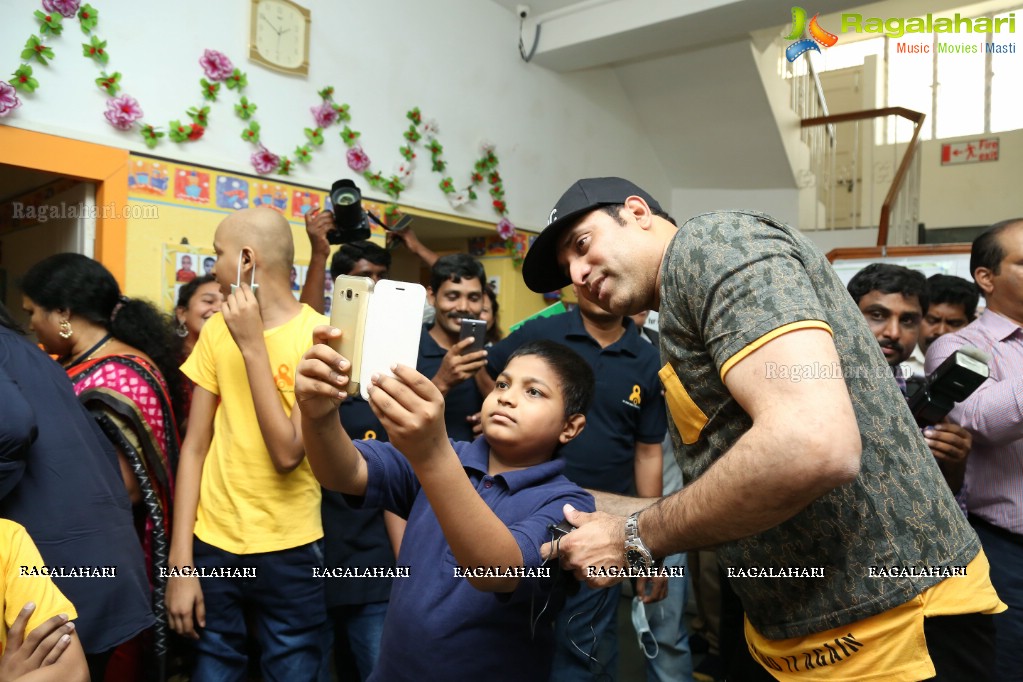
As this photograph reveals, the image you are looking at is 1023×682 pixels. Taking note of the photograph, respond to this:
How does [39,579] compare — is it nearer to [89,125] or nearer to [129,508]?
[129,508]

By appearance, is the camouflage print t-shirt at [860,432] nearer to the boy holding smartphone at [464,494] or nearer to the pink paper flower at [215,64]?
the boy holding smartphone at [464,494]

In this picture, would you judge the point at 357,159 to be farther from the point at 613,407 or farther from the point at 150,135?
the point at 613,407

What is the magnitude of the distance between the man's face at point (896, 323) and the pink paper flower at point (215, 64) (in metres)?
2.58

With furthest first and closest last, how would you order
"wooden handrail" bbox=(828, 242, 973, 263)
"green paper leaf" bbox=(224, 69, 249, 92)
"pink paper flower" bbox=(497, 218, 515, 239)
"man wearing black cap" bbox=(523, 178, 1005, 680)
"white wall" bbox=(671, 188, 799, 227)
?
"white wall" bbox=(671, 188, 799, 227), "pink paper flower" bbox=(497, 218, 515, 239), "wooden handrail" bbox=(828, 242, 973, 263), "green paper leaf" bbox=(224, 69, 249, 92), "man wearing black cap" bbox=(523, 178, 1005, 680)

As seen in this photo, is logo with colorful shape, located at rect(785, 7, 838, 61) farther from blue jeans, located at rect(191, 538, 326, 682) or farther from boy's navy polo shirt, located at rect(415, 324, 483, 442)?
blue jeans, located at rect(191, 538, 326, 682)

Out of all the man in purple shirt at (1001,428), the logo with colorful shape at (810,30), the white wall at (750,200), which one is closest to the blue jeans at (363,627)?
the man in purple shirt at (1001,428)

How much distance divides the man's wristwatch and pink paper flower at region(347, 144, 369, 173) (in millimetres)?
2755

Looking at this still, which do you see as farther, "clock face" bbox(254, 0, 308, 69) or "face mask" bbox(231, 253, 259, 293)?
"clock face" bbox(254, 0, 308, 69)

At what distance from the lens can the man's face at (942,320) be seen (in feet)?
8.63

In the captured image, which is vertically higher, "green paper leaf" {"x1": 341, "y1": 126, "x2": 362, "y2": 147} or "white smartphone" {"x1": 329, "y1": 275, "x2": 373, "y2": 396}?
"green paper leaf" {"x1": 341, "y1": 126, "x2": 362, "y2": 147}

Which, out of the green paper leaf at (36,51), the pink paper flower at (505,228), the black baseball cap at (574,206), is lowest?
the black baseball cap at (574,206)

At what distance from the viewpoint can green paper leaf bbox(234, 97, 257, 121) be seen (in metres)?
2.85

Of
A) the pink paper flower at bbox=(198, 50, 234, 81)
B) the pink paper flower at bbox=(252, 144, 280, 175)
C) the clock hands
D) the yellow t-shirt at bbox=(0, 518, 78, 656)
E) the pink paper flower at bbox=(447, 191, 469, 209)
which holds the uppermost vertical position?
the clock hands

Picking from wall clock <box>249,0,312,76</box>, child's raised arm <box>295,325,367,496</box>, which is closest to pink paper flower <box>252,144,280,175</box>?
wall clock <box>249,0,312,76</box>
